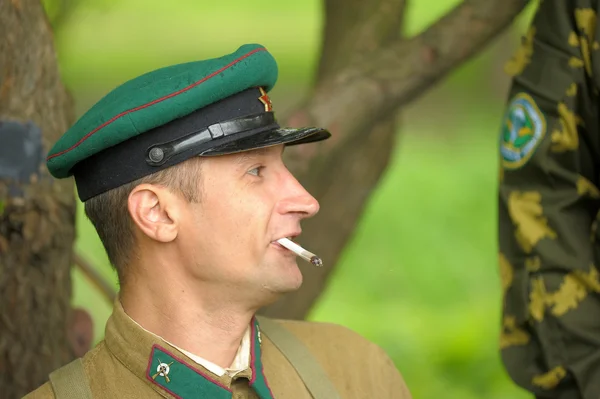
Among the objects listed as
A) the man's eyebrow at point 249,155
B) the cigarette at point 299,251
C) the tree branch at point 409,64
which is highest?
the tree branch at point 409,64

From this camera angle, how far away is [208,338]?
1614 millimetres

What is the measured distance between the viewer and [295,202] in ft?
5.32

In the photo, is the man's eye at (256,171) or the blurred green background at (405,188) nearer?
the man's eye at (256,171)

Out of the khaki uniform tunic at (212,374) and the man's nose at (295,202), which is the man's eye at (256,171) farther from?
the khaki uniform tunic at (212,374)

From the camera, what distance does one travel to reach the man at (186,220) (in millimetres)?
1577

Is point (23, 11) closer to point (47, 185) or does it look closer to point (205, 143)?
point (47, 185)

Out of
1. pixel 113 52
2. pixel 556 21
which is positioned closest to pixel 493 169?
pixel 556 21

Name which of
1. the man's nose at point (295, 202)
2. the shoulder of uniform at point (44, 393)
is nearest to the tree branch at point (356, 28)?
the man's nose at point (295, 202)

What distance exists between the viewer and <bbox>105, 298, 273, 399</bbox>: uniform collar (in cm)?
158

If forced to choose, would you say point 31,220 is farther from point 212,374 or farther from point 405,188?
point 405,188

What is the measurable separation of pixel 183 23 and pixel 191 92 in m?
1.44

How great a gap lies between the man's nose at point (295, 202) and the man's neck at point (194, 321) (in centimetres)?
19

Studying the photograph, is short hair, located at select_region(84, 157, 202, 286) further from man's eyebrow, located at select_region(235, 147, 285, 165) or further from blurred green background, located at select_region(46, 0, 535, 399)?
blurred green background, located at select_region(46, 0, 535, 399)

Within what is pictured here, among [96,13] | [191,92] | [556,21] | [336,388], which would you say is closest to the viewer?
[191,92]
